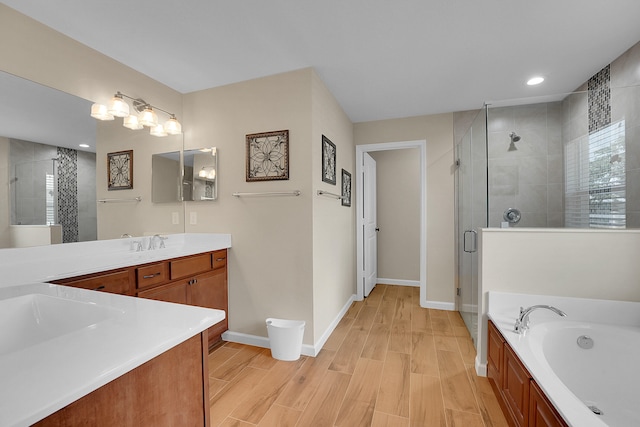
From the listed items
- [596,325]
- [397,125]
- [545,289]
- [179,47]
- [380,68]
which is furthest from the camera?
[397,125]

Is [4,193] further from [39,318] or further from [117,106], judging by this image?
[39,318]

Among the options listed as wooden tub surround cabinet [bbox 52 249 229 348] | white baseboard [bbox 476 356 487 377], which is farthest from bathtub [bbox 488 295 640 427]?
wooden tub surround cabinet [bbox 52 249 229 348]

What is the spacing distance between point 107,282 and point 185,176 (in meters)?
1.32

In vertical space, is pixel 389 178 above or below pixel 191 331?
above

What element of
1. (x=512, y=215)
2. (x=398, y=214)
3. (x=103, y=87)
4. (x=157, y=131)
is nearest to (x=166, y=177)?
(x=157, y=131)

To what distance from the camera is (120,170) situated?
7.13 ft

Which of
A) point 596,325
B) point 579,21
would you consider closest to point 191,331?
point 596,325

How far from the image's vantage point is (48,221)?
1735mm

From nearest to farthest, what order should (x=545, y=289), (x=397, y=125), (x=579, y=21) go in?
(x=579, y=21), (x=545, y=289), (x=397, y=125)

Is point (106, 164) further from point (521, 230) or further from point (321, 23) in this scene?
point (521, 230)

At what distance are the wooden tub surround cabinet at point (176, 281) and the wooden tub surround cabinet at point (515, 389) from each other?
2082 millimetres

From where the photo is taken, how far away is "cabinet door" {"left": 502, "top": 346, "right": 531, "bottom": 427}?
1352 millimetres

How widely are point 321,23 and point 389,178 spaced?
9.93 feet

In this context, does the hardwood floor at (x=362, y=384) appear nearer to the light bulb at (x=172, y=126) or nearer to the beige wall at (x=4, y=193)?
the beige wall at (x=4, y=193)
